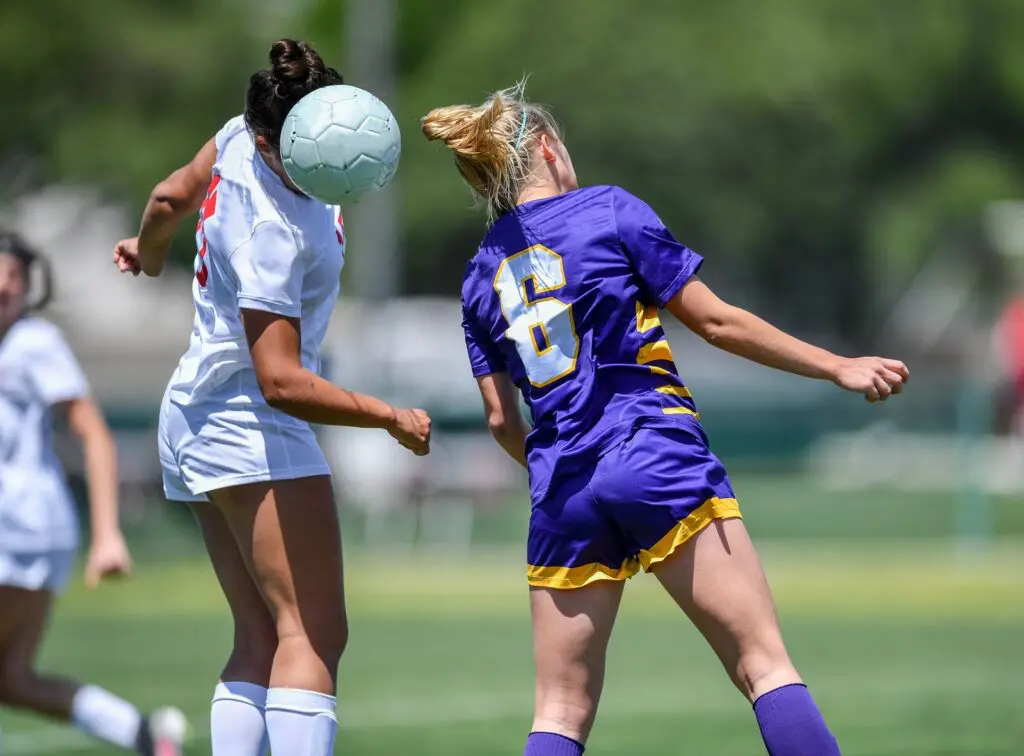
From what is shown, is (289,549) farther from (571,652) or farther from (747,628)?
(747,628)

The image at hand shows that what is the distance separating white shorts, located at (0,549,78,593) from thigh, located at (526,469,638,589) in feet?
8.27

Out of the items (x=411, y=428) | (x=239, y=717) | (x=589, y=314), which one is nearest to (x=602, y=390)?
(x=589, y=314)

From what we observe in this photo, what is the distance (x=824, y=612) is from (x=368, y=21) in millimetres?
17584

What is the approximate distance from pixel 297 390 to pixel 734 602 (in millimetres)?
1265

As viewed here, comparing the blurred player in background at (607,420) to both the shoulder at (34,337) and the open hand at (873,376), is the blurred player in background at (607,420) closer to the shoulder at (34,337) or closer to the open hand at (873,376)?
the open hand at (873,376)

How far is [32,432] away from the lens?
6285 mm

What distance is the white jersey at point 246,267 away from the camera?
4.36 m

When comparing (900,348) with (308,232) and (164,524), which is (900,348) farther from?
(308,232)

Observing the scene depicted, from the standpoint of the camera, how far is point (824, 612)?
13.2 m

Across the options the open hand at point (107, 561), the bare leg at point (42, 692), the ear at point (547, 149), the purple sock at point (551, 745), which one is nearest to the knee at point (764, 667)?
the purple sock at point (551, 745)

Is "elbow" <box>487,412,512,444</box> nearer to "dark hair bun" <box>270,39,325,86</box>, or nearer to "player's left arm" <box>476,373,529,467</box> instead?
"player's left arm" <box>476,373,529,467</box>

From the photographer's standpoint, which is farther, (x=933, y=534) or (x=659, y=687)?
(x=933, y=534)

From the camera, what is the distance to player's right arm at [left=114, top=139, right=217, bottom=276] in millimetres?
4820

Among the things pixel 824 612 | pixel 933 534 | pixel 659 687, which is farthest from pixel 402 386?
pixel 659 687
